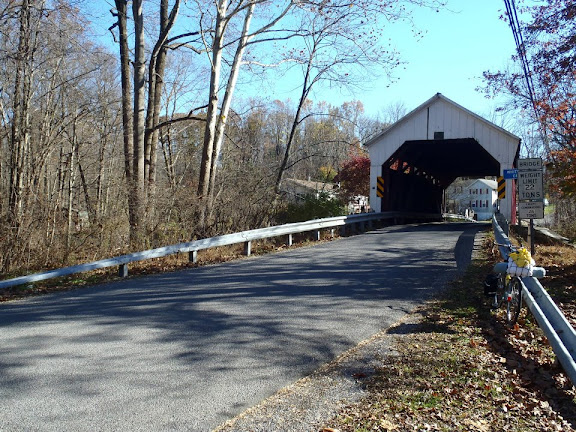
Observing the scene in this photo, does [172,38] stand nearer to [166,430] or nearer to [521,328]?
[521,328]

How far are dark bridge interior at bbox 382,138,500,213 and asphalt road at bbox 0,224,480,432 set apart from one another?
52.2ft

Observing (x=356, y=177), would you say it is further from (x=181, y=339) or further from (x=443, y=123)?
(x=181, y=339)

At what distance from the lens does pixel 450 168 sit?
3725cm

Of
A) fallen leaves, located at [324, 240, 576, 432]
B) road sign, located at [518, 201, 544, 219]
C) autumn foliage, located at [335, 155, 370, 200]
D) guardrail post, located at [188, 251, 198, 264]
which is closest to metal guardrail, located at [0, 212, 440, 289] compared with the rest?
guardrail post, located at [188, 251, 198, 264]

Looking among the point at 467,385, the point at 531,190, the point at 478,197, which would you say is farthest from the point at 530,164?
the point at 478,197

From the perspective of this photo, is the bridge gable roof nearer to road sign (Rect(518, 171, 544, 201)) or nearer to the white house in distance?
road sign (Rect(518, 171, 544, 201))

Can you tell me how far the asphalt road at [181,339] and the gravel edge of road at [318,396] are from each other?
0.12 meters

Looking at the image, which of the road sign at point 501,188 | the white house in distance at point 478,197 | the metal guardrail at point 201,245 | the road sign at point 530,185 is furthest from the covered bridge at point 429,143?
the white house in distance at point 478,197

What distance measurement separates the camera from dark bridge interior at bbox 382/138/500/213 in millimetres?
25297

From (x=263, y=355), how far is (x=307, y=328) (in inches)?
40.6

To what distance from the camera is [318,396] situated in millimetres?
4066

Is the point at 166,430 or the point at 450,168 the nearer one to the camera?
the point at 166,430

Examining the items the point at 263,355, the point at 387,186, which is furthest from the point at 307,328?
the point at 387,186

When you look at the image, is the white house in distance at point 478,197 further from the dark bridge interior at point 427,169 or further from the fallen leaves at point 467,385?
the fallen leaves at point 467,385
